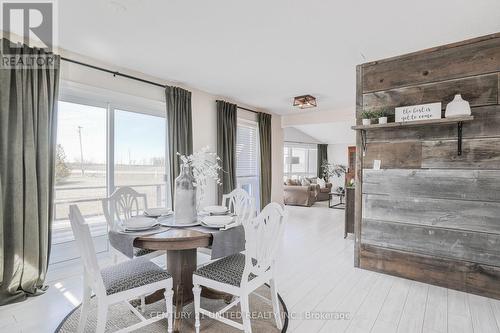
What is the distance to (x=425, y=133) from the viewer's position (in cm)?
277

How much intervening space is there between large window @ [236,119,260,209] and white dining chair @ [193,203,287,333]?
3489 mm

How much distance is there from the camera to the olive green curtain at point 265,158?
5.78 meters

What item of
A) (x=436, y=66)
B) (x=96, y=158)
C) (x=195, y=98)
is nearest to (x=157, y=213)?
→ (x=96, y=158)

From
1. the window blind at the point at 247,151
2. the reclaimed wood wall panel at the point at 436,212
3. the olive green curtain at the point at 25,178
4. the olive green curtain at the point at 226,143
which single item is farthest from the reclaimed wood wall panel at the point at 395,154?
the olive green curtain at the point at 25,178

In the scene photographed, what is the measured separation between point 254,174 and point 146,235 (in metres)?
4.11

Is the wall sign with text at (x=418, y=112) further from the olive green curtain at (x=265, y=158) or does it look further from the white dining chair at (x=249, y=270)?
the olive green curtain at (x=265, y=158)

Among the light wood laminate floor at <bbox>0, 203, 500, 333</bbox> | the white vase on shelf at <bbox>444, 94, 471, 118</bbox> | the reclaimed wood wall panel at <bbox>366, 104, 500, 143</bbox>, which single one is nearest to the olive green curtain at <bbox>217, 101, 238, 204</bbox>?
the light wood laminate floor at <bbox>0, 203, 500, 333</bbox>

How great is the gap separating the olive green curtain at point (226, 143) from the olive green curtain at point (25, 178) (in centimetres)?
251

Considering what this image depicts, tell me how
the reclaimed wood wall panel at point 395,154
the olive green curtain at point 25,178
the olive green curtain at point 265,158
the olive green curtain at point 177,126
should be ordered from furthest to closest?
the olive green curtain at point 265,158 → the olive green curtain at point 177,126 → the reclaimed wood wall panel at point 395,154 → the olive green curtain at point 25,178

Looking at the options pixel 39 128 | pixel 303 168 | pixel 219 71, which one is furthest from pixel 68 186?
pixel 303 168

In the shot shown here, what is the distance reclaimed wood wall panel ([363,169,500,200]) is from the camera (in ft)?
8.12

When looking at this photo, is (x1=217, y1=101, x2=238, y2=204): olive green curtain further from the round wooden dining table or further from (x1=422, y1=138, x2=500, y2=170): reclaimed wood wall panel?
(x1=422, y1=138, x2=500, y2=170): reclaimed wood wall panel

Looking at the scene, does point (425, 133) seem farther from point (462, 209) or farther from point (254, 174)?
point (254, 174)

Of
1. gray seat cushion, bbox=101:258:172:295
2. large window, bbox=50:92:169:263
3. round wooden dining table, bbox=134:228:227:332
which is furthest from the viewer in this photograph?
large window, bbox=50:92:169:263
